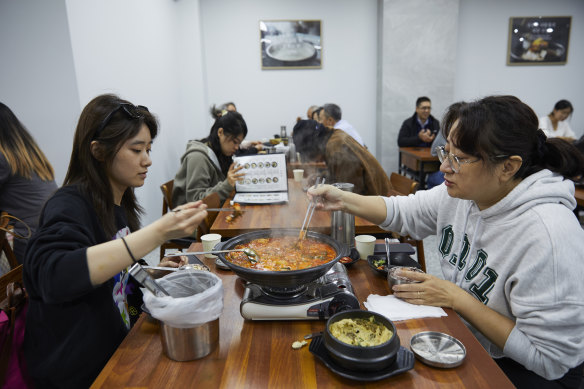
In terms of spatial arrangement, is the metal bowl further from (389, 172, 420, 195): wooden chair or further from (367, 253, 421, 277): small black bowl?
(389, 172, 420, 195): wooden chair

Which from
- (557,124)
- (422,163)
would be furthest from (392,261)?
(557,124)

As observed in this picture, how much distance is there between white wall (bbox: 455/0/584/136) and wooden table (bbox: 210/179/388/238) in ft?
19.5

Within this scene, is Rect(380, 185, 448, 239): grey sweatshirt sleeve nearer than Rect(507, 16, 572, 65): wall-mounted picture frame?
Yes

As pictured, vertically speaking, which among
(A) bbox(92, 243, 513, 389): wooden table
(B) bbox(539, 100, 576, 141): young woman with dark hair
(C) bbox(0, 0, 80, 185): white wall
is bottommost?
(A) bbox(92, 243, 513, 389): wooden table

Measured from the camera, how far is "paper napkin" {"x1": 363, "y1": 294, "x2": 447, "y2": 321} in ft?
4.23

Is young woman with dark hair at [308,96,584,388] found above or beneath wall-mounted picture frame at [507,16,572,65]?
beneath

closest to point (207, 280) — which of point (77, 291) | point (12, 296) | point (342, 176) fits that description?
point (77, 291)

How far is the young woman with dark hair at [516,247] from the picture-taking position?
1.15m

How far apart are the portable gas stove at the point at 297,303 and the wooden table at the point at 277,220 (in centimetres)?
80

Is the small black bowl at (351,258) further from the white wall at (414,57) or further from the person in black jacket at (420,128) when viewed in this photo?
the white wall at (414,57)

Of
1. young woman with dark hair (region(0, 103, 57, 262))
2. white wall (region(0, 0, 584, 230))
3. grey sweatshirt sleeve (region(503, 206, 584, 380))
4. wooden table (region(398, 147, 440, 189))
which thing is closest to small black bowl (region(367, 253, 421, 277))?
grey sweatshirt sleeve (region(503, 206, 584, 380))

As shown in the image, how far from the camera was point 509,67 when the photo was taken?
7293 millimetres

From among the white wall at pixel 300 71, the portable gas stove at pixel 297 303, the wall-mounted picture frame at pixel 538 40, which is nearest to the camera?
the portable gas stove at pixel 297 303

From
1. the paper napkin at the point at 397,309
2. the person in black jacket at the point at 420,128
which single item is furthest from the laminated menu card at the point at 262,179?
the person in black jacket at the point at 420,128
